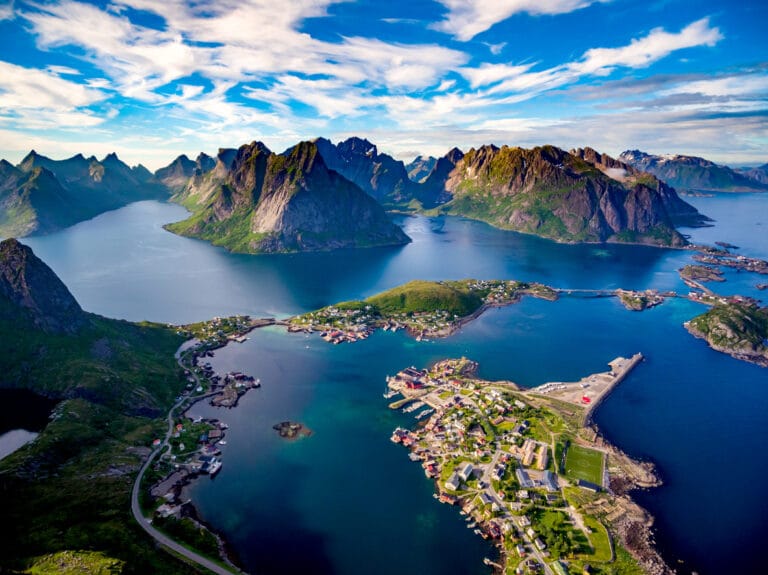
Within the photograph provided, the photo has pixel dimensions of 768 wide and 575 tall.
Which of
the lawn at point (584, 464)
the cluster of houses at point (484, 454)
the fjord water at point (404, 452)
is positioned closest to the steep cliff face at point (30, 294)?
the fjord water at point (404, 452)

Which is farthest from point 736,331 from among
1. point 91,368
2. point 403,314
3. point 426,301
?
point 91,368

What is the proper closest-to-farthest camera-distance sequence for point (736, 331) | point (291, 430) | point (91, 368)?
point (291, 430) → point (91, 368) → point (736, 331)

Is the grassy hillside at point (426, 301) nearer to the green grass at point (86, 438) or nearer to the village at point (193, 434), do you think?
the village at point (193, 434)

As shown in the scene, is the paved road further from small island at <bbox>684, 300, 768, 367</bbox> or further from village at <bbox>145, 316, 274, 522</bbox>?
small island at <bbox>684, 300, 768, 367</bbox>

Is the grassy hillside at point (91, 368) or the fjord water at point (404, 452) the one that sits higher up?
the grassy hillside at point (91, 368)

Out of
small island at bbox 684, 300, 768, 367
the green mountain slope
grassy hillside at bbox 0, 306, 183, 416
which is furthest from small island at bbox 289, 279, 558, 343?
small island at bbox 684, 300, 768, 367

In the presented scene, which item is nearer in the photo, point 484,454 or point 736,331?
point 484,454

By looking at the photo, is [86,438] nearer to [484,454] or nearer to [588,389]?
[484,454]
